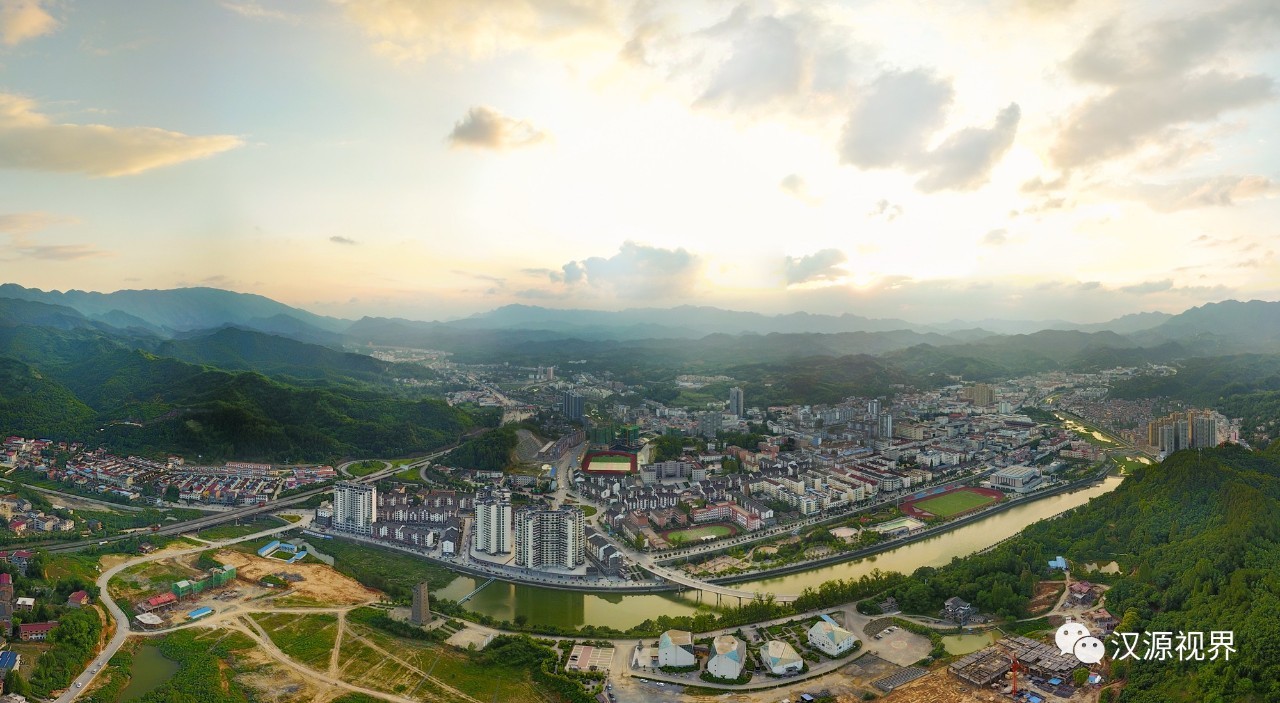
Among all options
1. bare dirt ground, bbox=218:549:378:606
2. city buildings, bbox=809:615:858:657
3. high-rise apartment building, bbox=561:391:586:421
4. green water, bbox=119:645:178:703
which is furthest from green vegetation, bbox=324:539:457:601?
high-rise apartment building, bbox=561:391:586:421

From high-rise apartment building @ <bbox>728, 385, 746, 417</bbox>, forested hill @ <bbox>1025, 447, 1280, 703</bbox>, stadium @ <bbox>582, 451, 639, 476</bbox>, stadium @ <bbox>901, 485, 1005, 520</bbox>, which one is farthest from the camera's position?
high-rise apartment building @ <bbox>728, 385, 746, 417</bbox>

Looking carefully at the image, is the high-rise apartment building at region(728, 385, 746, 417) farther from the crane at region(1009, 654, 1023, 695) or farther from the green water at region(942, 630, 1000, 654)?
the crane at region(1009, 654, 1023, 695)

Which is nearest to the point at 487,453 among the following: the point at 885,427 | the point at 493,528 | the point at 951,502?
the point at 493,528

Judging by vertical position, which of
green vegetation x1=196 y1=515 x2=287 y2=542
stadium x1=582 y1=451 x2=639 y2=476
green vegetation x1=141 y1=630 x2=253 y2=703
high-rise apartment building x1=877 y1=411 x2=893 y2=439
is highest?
high-rise apartment building x1=877 y1=411 x2=893 y2=439

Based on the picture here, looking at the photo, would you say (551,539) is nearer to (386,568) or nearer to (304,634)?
(386,568)

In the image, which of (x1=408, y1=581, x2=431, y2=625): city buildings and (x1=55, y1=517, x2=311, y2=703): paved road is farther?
(x1=408, y1=581, x2=431, y2=625): city buildings

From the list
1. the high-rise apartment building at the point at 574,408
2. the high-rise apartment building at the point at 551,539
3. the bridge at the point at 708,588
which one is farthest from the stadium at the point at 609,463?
the bridge at the point at 708,588
